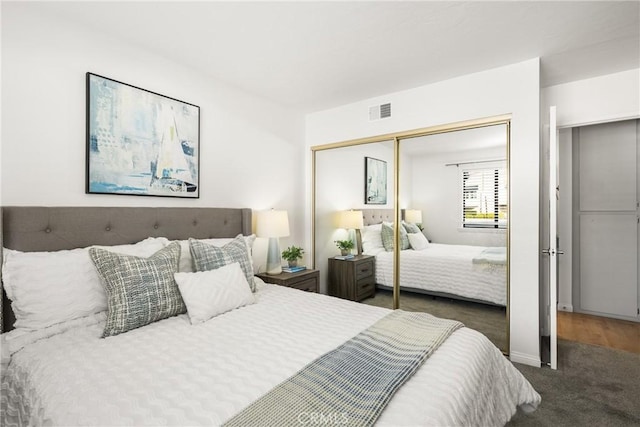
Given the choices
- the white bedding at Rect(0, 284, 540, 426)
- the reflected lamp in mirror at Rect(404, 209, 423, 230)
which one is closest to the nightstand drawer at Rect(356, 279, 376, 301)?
the reflected lamp in mirror at Rect(404, 209, 423, 230)

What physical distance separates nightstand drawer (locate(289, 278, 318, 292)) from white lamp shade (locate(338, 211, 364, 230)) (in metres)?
0.72

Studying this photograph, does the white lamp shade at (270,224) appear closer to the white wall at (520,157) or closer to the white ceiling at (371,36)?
the white ceiling at (371,36)

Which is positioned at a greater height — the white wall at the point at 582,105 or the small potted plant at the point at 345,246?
the white wall at the point at 582,105

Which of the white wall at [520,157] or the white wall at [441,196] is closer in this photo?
the white wall at [520,157]

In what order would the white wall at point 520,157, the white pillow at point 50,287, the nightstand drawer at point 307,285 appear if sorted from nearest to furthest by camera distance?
the white pillow at point 50,287 → the white wall at point 520,157 → the nightstand drawer at point 307,285

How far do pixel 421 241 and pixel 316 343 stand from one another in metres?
2.07

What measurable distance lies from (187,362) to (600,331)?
4072 millimetres

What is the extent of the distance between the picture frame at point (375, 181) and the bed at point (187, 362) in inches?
60.9

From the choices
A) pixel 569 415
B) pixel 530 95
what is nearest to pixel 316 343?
pixel 569 415

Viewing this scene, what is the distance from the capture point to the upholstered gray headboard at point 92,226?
1771 mm

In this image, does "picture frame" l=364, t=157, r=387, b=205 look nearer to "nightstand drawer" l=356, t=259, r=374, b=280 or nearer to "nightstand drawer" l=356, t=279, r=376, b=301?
"nightstand drawer" l=356, t=259, r=374, b=280

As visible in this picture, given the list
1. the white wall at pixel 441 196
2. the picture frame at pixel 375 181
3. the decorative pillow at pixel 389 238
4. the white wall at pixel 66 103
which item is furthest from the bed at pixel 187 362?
the picture frame at pixel 375 181

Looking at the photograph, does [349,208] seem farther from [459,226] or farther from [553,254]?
[553,254]

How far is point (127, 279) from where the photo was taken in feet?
5.52
